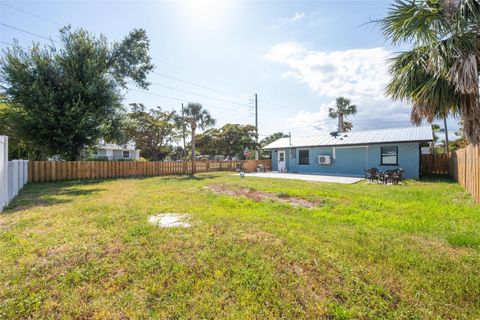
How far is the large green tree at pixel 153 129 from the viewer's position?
23922 millimetres

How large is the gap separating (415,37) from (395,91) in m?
1.35

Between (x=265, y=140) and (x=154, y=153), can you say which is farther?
(x=265, y=140)

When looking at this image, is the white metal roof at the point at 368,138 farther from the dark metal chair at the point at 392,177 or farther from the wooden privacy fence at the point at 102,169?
the wooden privacy fence at the point at 102,169

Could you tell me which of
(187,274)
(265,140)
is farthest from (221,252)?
(265,140)

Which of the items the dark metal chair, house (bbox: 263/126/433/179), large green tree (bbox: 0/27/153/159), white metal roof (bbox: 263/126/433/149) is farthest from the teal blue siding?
large green tree (bbox: 0/27/153/159)

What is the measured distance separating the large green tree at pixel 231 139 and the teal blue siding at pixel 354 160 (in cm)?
1224

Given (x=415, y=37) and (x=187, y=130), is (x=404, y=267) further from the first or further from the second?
(x=187, y=130)

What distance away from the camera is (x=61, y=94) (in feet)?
38.2

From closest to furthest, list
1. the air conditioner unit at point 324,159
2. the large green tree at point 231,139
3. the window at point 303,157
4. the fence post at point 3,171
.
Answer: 1. the fence post at point 3,171
2. the air conditioner unit at point 324,159
3. the window at point 303,157
4. the large green tree at point 231,139

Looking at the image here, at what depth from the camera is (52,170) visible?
1137cm

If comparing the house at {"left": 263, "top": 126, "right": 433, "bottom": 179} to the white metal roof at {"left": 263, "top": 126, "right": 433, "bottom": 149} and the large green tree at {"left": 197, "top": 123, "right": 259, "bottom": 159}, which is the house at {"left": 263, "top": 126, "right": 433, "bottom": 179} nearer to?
the white metal roof at {"left": 263, "top": 126, "right": 433, "bottom": 149}

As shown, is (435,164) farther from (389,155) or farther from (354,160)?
(354,160)

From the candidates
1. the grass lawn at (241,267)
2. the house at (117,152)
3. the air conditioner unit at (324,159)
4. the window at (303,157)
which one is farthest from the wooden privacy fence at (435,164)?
the house at (117,152)

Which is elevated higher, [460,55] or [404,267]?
[460,55]
